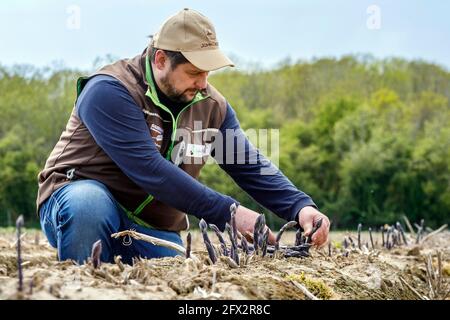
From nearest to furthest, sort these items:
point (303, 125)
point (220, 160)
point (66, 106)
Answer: point (220, 160) → point (66, 106) → point (303, 125)

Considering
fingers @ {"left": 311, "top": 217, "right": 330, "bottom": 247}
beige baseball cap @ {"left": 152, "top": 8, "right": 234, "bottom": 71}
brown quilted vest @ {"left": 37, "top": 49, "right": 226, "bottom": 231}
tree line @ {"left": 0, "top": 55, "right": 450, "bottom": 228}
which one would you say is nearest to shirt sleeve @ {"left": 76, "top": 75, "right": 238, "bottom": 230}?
A: brown quilted vest @ {"left": 37, "top": 49, "right": 226, "bottom": 231}

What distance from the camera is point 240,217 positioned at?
411cm

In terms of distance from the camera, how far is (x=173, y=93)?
470 centimetres

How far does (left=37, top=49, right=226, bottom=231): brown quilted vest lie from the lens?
15.5 feet

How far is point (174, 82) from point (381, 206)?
43.7 metres

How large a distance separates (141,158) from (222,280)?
3.96ft

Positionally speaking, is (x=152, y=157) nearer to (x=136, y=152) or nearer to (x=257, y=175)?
(x=136, y=152)

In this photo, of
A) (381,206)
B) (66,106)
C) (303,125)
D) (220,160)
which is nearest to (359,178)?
(381,206)

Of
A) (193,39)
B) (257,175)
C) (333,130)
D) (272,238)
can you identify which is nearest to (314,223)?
(272,238)

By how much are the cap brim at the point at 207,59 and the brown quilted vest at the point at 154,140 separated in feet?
1.23

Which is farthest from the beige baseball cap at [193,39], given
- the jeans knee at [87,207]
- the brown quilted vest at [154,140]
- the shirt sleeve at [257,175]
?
the jeans knee at [87,207]

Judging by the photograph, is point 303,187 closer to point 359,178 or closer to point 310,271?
point 359,178

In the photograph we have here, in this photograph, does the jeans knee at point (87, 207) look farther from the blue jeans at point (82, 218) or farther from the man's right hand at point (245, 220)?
the man's right hand at point (245, 220)

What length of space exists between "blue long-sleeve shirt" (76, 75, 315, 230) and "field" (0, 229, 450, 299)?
30cm
